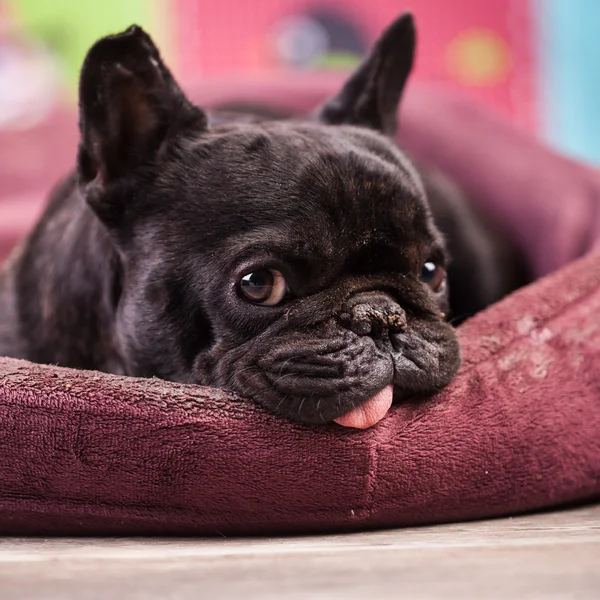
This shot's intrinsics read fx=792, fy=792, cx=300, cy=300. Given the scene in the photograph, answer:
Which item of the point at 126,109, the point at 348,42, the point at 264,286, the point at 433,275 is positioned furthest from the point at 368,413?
the point at 348,42

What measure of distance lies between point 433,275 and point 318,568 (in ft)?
2.83

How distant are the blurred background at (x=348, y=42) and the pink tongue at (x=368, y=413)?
4064mm

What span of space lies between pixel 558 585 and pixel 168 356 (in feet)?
3.01

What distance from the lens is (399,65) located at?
208 cm

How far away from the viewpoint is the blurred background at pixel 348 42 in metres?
5.45

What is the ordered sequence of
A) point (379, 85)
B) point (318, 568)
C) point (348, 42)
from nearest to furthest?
1. point (318, 568)
2. point (379, 85)
3. point (348, 42)

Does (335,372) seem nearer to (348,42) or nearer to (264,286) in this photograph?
(264,286)

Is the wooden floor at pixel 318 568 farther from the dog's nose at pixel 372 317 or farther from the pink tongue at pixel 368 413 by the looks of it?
the dog's nose at pixel 372 317

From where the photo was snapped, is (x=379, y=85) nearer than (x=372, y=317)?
No

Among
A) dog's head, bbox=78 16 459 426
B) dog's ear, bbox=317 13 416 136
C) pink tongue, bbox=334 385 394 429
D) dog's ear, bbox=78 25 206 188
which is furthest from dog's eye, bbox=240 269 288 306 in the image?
dog's ear, bbox=317 13 416 136

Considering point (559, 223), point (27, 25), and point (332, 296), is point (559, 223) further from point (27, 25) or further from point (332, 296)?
point (27, 25)

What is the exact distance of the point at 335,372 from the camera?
4.42 feet

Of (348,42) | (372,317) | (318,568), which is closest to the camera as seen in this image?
(318,568)

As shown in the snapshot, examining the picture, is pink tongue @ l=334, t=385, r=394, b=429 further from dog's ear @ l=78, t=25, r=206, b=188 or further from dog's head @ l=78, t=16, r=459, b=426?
dog's ear @ l=78, t=25, r=206, b=188
